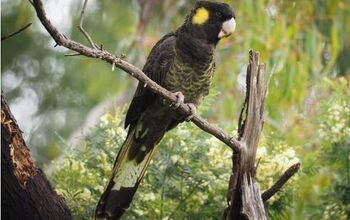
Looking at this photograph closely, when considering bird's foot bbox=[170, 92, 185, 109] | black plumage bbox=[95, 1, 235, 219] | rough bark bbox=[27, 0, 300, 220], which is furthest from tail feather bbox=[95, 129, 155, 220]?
rough bark bbox=[27, 0, 300, 220]

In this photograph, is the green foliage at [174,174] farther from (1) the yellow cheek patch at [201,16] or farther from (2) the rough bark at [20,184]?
(2) the rough bark at [20,184]

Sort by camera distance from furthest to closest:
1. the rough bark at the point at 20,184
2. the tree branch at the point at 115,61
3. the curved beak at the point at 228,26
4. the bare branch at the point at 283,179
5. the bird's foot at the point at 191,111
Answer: the curved beak at the point at 228,26 → the bird's foot at the point at 191,111 → the bare branch at the point at 283,179 → the rough bark at the point at 20,184 → the tree branch at the point at 115,61

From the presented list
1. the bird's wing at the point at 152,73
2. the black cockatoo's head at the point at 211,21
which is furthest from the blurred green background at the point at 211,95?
the black cockatoo's head at the point at 211,21

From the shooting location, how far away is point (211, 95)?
3.21 m

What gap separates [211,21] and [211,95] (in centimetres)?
40

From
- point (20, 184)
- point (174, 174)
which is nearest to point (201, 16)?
point (174, 174)

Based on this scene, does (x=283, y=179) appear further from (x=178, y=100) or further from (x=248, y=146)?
(x=178, y=100)

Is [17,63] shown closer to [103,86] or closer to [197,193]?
[103,86]

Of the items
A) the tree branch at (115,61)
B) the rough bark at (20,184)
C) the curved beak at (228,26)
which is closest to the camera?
the tree branch at (115,61)

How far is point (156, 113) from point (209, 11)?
1.37ft

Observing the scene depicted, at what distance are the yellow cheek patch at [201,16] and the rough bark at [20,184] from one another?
35.9 inches

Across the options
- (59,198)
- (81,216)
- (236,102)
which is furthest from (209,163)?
(236,102)

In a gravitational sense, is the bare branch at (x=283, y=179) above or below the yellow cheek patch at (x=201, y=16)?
below

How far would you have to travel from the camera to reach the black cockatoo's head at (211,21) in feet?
9.39
